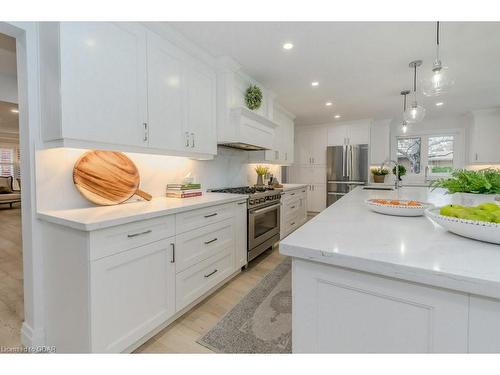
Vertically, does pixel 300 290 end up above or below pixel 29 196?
below

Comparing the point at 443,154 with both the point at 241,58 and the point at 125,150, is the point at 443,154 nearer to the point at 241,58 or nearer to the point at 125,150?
the point at 241,58

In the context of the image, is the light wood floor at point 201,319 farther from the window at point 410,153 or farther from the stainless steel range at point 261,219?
the window at point 410,153

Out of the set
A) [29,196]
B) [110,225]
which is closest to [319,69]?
[110,225]

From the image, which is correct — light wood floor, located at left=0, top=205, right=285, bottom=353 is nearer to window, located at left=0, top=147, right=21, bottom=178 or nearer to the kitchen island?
the kitchen island

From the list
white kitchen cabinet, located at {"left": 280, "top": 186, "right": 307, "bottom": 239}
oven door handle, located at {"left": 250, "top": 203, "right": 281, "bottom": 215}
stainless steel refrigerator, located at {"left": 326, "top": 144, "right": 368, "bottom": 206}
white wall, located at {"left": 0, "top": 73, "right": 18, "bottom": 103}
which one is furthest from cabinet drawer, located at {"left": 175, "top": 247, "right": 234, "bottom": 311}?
stainless steel refrigerator, located at {"left": 326, "top": 144, "right": 368, "bottom": 206}

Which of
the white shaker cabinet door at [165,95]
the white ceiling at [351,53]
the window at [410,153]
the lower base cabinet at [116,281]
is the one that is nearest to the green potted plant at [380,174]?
the window at [410,153]

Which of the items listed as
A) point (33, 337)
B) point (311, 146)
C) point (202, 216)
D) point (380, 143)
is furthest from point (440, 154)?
point (33, 337)

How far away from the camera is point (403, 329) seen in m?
0.69

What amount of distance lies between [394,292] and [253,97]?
2884 mm

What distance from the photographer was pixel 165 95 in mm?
2033

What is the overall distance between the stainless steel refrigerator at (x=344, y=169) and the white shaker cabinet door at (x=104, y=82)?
15.9ft

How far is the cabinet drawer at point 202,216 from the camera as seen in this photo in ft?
5.89

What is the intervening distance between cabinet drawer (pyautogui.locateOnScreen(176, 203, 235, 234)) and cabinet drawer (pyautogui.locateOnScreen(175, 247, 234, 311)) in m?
0.33
